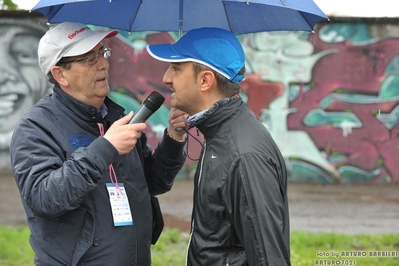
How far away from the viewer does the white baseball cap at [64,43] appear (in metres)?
3.18

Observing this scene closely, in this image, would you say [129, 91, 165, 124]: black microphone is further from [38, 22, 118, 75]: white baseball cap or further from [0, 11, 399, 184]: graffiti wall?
[0, 11, 399, 184]: graffiti wall

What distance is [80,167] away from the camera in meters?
2.82

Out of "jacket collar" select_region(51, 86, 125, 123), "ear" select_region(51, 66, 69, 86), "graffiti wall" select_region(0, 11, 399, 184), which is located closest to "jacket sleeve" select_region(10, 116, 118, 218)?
"jacket collar" select_region(51, 86, 125, 123)

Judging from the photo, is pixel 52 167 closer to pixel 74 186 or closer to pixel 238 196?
pixel 74 186

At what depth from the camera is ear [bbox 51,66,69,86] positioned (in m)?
3.24

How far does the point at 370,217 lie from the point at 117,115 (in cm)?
628

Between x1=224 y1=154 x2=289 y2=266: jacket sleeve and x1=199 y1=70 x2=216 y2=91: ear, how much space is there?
1.51ft

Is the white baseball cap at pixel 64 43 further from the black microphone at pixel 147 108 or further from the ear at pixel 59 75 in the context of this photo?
the black microphone at pixel 147 108

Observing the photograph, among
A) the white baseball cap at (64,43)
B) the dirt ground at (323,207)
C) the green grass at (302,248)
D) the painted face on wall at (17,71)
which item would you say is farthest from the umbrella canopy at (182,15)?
the painted face on wall at (17,71)

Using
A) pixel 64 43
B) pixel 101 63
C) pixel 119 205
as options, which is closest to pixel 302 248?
pixel 119 205

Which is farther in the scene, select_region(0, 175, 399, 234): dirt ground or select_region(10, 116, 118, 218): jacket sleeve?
select_region(0, 175, 399, 234): dirt ground

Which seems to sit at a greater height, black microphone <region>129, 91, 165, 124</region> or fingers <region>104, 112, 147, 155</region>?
black microphone <region>129, 91, 165, 124</region>

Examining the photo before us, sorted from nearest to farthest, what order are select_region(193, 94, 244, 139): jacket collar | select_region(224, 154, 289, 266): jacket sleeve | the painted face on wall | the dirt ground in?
select_region(224, 154, 289, 266): jacket sleeve → select_region(193, 94, 244, 139): jacket collar → the dirt ground → the painted face on wall

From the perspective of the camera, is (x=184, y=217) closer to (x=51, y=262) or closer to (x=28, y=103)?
(x=28, y=103)
